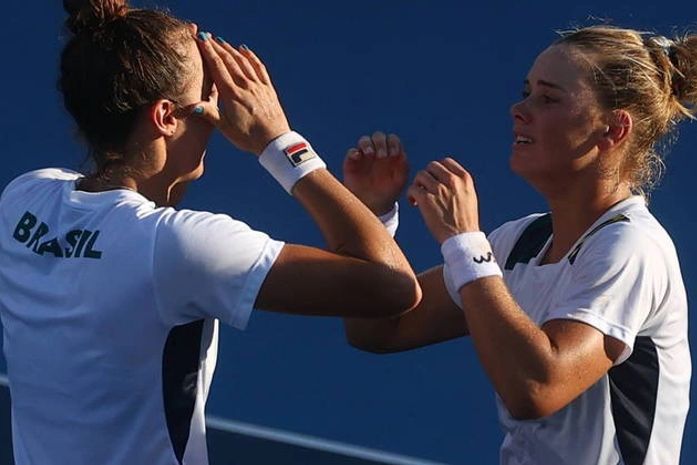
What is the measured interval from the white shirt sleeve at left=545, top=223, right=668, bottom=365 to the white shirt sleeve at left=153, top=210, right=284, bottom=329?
1.79 feet

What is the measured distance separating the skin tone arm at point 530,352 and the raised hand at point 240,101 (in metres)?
0.43

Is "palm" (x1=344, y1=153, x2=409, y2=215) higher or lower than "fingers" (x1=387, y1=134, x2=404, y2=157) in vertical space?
lower

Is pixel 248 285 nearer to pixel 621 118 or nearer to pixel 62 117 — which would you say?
pixel 621 118

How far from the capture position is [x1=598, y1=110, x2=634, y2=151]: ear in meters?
2.79

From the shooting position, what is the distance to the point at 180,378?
7.80 ft

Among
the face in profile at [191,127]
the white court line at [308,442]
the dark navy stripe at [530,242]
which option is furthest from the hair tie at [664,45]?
the white court line at [308,442]

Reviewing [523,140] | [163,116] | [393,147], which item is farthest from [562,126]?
[163,116]

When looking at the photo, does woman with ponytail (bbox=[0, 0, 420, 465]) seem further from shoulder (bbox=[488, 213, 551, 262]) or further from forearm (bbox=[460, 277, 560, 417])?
shoulder (bbox=[488, 213, 551, 262])

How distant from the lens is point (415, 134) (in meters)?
4.39

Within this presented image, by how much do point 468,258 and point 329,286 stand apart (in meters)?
0.32

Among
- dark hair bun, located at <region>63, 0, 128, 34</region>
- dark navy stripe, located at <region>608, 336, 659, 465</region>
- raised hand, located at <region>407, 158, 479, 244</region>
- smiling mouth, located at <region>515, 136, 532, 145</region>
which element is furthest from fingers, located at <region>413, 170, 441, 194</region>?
dark hair bun, located at <region>63, 0, 128, 34</region>

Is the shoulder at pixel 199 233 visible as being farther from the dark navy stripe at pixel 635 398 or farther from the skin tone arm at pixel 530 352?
the dark navy stripe at pixel 635 398

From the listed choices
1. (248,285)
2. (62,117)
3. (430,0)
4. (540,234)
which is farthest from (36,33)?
(248,285)

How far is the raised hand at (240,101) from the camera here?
2.52 m
